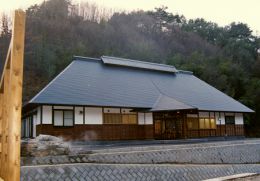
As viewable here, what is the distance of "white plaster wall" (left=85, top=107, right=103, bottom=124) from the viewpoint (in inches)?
605

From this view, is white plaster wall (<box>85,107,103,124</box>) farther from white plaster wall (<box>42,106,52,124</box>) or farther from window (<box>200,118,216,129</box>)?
window (<box>200,118,216,129</box>)

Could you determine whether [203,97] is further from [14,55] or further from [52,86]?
[14,55]

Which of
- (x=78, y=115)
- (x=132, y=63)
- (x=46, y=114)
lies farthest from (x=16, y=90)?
(x=132, y=63)

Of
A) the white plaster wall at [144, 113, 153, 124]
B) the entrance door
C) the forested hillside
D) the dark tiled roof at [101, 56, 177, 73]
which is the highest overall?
the forested hillside

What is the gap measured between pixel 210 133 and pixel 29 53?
1884cm

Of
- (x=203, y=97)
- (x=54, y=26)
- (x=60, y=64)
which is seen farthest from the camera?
(x=54, y=26)

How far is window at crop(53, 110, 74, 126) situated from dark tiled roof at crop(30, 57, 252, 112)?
2.06ft

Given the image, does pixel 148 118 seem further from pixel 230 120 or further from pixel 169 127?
pixel 230 120

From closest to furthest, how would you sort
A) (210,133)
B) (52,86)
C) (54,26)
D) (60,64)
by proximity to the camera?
1. (52,86)
2. (210,133)
3. (60,64)
4. (54,26)

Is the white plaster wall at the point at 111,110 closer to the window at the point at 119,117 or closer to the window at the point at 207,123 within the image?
the window at the point at 119,117

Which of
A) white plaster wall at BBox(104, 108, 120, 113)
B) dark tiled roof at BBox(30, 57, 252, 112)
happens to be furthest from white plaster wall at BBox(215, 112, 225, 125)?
white plaster wall at BBox(104, 108, 120, 113)

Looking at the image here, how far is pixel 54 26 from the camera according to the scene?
3484cm

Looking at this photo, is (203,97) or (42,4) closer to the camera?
(203,97)

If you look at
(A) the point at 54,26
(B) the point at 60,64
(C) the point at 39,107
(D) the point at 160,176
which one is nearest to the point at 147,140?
(C) the point at 39,107
